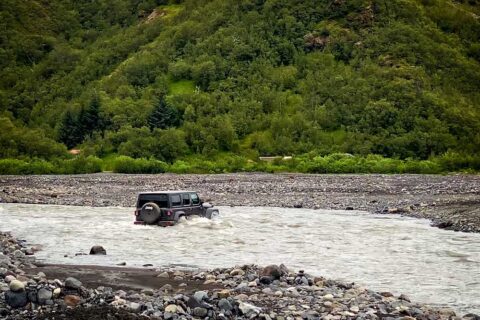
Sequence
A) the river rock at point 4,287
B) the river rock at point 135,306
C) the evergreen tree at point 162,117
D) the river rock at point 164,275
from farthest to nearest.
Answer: the evergreen tree at point 162,117
the river rock at point 164,275
the river rock at point 4,287
the river rock at point 135,306

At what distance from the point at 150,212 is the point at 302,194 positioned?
25.6 m

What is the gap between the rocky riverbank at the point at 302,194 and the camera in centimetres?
4300

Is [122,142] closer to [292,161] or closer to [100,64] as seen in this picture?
[292,161]

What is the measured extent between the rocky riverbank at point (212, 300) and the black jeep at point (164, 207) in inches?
537

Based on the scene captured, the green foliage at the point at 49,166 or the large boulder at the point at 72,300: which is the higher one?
the large boulder at the point at 72,300

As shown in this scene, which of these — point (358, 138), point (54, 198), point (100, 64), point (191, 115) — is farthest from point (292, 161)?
point (100, 64)

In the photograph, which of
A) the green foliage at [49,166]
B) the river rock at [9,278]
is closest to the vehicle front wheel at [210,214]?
the river rock at [9,278]

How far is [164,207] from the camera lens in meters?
33.0

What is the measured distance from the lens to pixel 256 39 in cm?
14450

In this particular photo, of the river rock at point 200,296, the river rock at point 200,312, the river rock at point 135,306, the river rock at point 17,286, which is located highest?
the river rock at point 17,286

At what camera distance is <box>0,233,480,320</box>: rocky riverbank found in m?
13.8

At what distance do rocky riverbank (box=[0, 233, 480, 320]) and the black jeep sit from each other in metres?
13.6

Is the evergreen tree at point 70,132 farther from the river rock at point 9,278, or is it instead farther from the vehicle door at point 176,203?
the river rock at point 9,278

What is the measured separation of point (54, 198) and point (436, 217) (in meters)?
30.5
